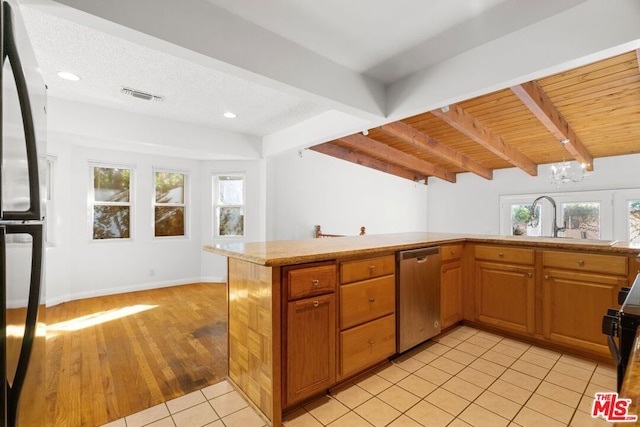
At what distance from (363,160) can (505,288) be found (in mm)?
4203

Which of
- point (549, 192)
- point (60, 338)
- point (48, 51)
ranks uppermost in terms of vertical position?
point (48, 51)

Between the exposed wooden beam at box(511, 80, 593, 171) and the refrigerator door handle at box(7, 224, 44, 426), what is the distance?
11.7ft

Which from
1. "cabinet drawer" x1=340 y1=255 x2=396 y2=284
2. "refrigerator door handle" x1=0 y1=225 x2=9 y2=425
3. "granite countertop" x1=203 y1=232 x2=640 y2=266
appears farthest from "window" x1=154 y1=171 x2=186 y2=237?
"refrigerator door handle" x1=0 y1=225 x2=9 y2=425

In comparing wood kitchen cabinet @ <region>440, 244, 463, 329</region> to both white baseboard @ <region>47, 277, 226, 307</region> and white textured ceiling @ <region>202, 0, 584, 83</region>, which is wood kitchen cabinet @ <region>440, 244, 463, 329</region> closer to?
white textured ceiling @ <region>202, 0, 584, 83</region>

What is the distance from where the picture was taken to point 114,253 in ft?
15.1

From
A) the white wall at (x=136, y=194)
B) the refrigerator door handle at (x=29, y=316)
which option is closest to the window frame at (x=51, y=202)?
the white wall at (x=136, y=194)

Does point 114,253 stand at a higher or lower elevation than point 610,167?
lower

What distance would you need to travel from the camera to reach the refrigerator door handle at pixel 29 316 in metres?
0.88

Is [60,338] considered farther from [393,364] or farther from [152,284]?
[393,364]

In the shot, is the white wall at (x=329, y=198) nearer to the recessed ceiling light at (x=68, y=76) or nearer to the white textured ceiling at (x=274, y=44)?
the white textured ceiling at (x=274, y=44)

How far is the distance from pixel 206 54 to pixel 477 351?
10.1ft

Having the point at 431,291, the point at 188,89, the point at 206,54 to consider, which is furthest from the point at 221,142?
the point at 431,291

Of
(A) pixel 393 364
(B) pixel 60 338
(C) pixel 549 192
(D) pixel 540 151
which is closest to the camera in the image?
(A) pixel 393 364

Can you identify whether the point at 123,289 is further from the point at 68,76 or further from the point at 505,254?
the point at 505,254
